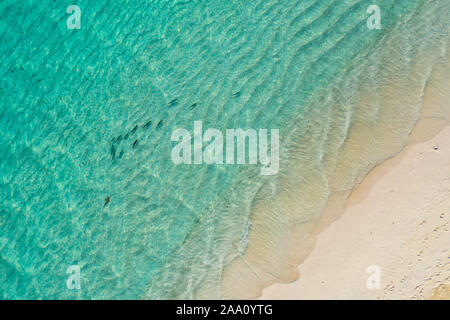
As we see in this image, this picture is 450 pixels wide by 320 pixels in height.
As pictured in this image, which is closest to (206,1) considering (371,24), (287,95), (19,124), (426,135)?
(287,95)

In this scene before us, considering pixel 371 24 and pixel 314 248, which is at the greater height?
pixel 371 24

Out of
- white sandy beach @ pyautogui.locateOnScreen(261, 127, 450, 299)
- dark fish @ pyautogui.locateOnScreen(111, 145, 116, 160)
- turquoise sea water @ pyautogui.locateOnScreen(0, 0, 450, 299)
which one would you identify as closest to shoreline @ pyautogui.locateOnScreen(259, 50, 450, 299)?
white sandy beach @ pyautogui.locateOnScreen(261, 127, 450, 299)

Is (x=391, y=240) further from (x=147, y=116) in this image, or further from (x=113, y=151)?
(x=113, y=151)

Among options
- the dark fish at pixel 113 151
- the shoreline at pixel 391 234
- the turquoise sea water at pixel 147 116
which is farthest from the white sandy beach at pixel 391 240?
the dark fish at pixel 113 151

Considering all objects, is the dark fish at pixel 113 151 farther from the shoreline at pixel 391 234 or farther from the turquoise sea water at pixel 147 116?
the shoreline at pixel 391 234
